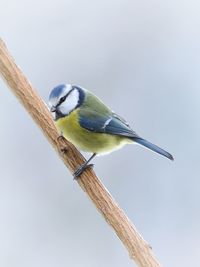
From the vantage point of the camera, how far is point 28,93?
1093mm

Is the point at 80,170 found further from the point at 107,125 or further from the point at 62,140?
the point at 107,125

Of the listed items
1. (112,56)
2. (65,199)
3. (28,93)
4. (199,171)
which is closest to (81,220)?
(65,199)

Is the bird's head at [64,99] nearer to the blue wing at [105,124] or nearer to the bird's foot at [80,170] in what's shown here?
the blue wing at [105,124]

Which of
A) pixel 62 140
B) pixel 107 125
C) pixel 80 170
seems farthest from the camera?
pixel 107 125

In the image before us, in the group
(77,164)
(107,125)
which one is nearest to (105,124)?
(107,125)

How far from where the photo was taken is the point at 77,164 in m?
1.12

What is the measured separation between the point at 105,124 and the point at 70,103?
0.28ft

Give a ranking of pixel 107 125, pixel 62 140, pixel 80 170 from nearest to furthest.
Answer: pixel 80 170 → pixel 62 140 → pixel 107 125

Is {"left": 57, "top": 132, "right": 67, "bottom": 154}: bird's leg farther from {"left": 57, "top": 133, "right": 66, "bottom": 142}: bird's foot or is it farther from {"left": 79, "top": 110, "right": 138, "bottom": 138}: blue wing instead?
{"left": 79, "top": 110, "right": 138, "bottom": 138}: blue wing

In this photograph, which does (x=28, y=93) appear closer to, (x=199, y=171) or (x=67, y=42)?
(x=199, y=171)

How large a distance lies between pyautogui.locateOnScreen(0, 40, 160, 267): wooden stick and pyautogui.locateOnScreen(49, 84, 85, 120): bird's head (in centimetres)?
11

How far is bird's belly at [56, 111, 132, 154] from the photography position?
1.29m

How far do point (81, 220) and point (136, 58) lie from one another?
60cm

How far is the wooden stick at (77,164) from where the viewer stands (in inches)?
36.9
